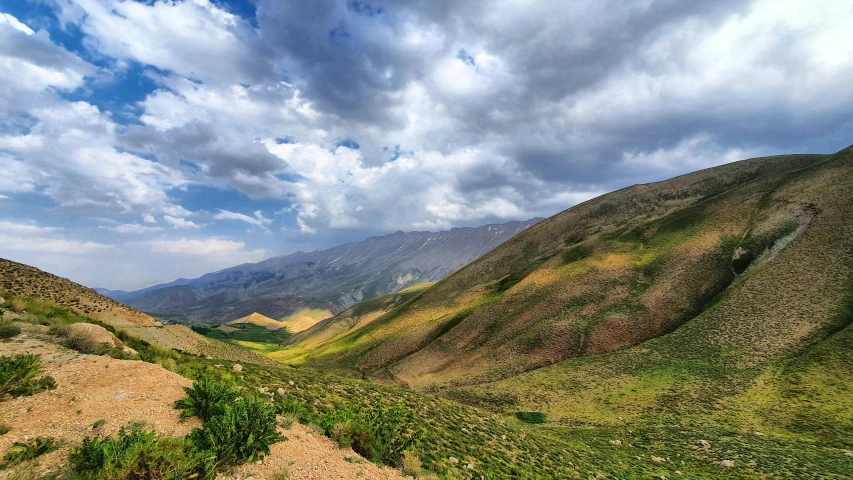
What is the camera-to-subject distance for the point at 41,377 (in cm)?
1072

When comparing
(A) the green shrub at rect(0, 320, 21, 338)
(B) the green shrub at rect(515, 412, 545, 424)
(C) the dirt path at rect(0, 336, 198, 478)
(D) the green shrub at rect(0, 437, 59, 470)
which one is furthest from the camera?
(B) the green shrub at rect(515, 412, 545, 424)

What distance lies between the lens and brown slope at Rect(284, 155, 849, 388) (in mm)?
54406

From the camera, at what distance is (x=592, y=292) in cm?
6366

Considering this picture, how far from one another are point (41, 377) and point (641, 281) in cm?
7249

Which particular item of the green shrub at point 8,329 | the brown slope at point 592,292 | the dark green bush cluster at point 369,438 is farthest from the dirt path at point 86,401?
the brown slope at point 592,292

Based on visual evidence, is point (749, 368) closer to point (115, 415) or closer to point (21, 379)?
point (115, 415)

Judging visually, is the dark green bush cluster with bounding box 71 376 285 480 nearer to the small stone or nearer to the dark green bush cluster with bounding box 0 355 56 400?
the dark green bush cluster with bounding box 0 355 56 400

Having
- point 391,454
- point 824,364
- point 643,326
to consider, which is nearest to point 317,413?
point 391,454

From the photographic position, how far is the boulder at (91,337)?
48.9 feet

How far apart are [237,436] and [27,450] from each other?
13.1ft

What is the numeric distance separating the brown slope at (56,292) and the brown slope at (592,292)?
39.4m

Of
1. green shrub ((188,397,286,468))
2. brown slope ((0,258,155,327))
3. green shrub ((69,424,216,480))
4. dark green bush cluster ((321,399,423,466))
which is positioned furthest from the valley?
green shrub ((69,424,216,480))

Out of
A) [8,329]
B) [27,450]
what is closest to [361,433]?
[27,450]

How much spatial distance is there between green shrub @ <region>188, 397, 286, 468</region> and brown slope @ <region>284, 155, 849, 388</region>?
150 feet
